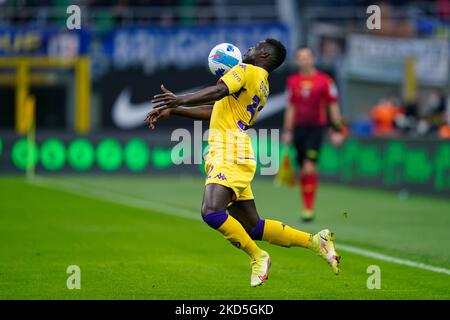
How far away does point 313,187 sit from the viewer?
47.6ft

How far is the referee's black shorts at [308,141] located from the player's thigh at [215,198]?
6.52 m

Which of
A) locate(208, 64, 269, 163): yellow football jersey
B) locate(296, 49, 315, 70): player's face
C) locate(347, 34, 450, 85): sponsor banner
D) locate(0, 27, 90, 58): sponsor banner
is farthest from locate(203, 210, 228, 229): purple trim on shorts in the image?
locate(347, 34, 450, 85): sponsor banner

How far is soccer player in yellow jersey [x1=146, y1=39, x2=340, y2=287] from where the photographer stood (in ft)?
27.2

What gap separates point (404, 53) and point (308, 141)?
14903 mm

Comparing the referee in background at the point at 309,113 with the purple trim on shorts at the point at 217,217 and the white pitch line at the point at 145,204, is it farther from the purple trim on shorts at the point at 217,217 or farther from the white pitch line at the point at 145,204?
the purple trim on shorts at the point at 217,217

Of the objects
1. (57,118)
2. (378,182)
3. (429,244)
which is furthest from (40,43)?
(429,244)

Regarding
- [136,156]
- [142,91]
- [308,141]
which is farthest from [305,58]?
[142,91]

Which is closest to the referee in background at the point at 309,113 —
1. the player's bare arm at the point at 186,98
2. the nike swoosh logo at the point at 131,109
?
the player's bare arm at the point at 186,98

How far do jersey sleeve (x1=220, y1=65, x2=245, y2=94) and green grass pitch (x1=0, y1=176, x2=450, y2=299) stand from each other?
5.34 feet

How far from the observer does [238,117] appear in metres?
8.69

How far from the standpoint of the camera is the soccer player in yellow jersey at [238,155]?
8289 mm

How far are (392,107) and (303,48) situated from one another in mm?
13410

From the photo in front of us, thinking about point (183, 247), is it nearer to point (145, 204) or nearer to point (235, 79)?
point (235, 79)

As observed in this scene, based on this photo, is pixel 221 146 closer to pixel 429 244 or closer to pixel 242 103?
pixel 242 103
